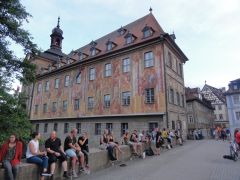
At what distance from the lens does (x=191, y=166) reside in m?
9.12

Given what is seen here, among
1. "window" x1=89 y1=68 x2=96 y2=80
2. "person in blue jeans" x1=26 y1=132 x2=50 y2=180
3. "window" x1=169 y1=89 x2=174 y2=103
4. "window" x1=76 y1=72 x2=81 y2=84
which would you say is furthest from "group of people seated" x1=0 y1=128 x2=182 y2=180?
"window" x1=76 y1=72 x2=81 y2=84

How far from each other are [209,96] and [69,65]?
48245mm

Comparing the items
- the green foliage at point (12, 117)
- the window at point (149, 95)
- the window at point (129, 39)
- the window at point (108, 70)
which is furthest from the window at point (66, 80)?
the green foliage at point (12, 117)

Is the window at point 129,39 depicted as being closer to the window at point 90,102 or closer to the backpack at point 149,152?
the window at point 90,102

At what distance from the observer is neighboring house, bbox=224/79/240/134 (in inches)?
1491

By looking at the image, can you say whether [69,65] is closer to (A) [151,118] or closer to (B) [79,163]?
(A) [151,118]

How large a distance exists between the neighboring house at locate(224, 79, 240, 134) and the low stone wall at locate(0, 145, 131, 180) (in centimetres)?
3434

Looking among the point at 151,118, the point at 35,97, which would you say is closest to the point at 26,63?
the point at 151,118

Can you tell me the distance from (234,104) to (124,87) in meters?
27.7

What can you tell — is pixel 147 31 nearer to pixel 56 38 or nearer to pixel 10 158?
pixel 10 158

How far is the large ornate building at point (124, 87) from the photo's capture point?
20250 mm

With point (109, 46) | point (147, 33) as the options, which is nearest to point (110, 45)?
point (109, 46)

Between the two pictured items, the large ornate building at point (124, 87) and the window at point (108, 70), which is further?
the window at point (108, 70)

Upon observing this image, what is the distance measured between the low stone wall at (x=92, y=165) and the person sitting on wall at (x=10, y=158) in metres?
0.17
